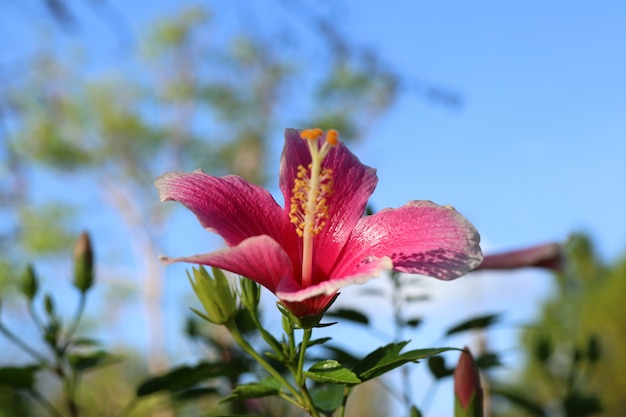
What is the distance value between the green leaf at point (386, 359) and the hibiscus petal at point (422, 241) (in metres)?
0.05

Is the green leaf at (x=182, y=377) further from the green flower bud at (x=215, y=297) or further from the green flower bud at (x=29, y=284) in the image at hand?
the green flower bud at (x=29, y=284)

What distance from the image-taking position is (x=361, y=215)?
0.55 m

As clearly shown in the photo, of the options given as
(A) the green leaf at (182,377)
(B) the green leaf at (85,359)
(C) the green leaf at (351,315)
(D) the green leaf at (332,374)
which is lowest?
(D) the green leaf at (332,374)

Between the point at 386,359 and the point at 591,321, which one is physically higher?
the point at 591,321

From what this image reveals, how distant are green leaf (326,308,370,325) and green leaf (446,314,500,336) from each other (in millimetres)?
101

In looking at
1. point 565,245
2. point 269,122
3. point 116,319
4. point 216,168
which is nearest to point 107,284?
point 116,319

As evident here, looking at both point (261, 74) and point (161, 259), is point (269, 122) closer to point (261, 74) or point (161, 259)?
point (261, 74)

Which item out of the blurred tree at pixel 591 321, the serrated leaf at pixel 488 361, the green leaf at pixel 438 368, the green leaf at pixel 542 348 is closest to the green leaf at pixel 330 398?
the green leaf at pixel 438 368

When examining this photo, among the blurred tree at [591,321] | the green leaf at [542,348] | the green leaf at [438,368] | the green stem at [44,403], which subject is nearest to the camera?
the green leaf at [438,368]

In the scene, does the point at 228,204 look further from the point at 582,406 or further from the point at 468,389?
the point at 582,406

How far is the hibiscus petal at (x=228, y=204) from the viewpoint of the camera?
493 millimetres

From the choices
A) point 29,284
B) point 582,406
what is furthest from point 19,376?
point 582,406

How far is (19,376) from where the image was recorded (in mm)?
755

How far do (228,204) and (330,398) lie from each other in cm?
16
